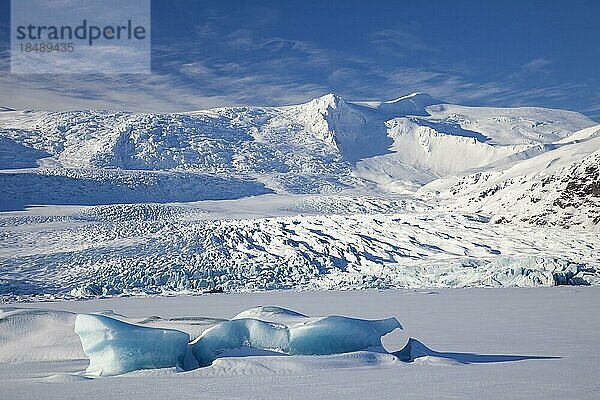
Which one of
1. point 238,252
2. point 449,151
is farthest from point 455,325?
point 449,151

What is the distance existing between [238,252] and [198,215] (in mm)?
13017

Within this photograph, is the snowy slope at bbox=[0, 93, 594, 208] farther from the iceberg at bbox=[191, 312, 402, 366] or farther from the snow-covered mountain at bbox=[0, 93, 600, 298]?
the iceberg at bbox=[191, 312, 402, 366]

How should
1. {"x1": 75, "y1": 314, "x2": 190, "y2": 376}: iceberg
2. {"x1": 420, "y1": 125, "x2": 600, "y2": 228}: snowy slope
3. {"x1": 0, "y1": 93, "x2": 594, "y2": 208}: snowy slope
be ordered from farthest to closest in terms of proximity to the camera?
1. {"x1": 0, "y1": 93, "x2": 594, "y2": 208}: snowy slope
2. {"x1": 420, "y1": 125, "x2": 600, "y2": 228}: snowy slope
3. {"x1": 75, "y1": 314, "x2": 190, "y2": 376}: iceberg

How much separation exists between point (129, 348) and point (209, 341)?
59cm

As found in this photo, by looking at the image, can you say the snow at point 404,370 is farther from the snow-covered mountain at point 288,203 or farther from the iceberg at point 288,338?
the snow-covered mountain at point 288,203

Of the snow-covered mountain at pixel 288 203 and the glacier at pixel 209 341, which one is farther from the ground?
the snow-covered mountain at pixel 288 203

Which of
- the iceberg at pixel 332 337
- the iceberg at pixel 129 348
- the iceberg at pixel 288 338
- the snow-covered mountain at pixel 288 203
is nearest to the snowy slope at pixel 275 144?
the snow-covered mountain at pixel 288 203

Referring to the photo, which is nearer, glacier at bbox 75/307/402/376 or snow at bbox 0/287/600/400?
snow at bbox 0/287/600/400

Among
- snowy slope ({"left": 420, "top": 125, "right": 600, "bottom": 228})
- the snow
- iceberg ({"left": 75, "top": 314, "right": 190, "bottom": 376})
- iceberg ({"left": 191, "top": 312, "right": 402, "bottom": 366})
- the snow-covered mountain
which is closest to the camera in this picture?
the snow

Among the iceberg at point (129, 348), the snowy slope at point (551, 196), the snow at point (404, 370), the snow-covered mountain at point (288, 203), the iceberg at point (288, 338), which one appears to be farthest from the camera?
the snowy slope at point (551, 196)

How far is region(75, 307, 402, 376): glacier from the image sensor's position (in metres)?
4.64

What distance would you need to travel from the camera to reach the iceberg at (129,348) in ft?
15.2

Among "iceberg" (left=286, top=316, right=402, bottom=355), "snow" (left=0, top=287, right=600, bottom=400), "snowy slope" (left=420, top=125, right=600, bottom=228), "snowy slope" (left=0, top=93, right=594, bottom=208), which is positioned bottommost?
"snow" (left=0, top=287, right=600, bottom=400)

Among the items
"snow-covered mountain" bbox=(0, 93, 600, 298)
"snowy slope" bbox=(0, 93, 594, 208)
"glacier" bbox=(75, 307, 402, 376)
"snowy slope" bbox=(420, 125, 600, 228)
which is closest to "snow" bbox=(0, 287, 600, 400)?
"glacier" bbox=(75, 307, 402, 376)
